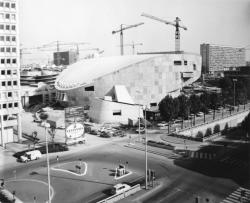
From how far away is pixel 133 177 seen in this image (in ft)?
183

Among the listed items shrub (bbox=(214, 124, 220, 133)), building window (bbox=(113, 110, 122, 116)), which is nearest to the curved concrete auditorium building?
building window (bbox=(113, 110, 122, 116))

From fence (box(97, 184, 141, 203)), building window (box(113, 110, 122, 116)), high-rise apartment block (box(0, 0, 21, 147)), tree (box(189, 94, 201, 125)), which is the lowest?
fence (box(97, 184, 141, 203))

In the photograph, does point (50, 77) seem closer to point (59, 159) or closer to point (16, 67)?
point (16, 67)

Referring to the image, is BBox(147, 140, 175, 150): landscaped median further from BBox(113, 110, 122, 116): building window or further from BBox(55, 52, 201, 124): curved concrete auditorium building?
BBox(55, 52, 201, 124): curved concrete auditorium building

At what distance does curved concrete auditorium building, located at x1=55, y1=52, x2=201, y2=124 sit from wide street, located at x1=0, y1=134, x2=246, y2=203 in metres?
36.8

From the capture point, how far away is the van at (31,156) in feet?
217

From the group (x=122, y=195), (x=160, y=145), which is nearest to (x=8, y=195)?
(x=122, y=195)

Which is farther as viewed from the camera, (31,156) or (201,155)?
(201,155)

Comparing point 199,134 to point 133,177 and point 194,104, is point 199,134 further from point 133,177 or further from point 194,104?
point 133,177

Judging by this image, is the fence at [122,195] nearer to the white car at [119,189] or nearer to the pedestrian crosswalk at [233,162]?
the white car at [119,189]

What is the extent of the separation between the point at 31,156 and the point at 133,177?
2290 cm

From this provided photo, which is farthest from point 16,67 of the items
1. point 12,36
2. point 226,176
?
point 226,176

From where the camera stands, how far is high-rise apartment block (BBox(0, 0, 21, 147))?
81.1 m

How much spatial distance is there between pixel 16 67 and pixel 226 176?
56.5 m
